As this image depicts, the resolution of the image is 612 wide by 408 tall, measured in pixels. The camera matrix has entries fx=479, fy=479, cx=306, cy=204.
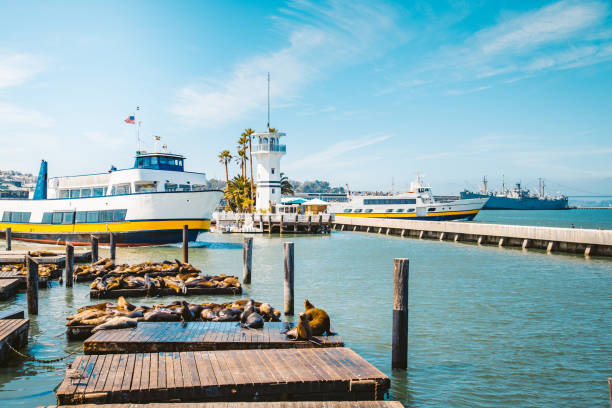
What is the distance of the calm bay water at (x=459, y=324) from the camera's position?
8305mm

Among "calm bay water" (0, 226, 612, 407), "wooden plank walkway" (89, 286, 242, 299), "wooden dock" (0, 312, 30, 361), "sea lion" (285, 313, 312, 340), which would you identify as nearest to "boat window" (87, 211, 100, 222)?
"calm bay water" (0, 226, 612, 407)

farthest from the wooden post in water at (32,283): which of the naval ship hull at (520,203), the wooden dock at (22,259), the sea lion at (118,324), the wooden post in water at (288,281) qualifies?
the naval ship hull at (520,203)

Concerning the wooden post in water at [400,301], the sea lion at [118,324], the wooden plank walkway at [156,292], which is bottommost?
the wooden plank walkway at [156,292]

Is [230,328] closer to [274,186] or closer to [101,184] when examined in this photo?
[101,184]

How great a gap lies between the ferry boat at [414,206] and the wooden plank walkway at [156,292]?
4978 centimetres

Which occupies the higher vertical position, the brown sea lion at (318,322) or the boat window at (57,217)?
the boat window at (57,217)

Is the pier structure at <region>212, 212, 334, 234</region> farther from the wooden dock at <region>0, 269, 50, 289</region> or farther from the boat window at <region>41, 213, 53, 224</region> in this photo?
the wooden dock at <region>0, 269, 50, 289</region>

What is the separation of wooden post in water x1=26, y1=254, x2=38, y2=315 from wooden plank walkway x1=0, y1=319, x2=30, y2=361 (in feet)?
7.93

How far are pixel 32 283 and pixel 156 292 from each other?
380cm

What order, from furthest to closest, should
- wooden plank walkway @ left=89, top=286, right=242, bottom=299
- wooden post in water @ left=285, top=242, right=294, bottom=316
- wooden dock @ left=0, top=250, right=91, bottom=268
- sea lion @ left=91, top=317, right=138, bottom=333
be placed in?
wooden dock @ left=0, top=250, right=91, bottom=268, wooden plank walkway @ left=89, top=286, right=242, bottom=299, wooden post in water @ left=285, top=242, right=294, bottom=316, sea lion @ left=91, top=317, right=138, bottom=333

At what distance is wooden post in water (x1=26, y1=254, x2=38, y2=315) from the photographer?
12359 millimetres

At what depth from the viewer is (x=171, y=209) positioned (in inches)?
1191

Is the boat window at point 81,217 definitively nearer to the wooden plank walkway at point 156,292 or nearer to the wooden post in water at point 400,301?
the wooden plank walkway at point 156,292

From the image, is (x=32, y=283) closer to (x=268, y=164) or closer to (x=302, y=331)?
(x=302, y=331)
